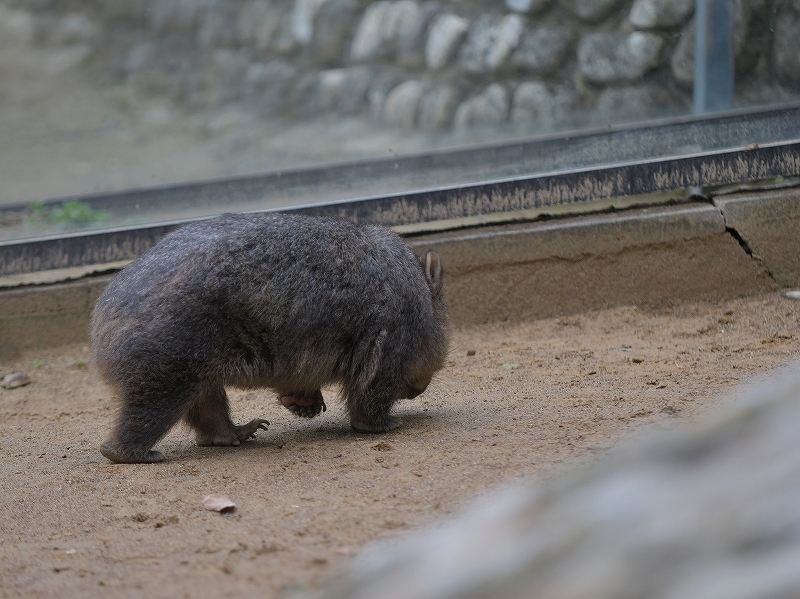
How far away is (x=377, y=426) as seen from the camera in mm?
4777

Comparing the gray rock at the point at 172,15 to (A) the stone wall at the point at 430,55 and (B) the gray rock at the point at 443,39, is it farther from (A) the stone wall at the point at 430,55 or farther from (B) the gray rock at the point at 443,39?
(B) the gray rock at the point at 443,39

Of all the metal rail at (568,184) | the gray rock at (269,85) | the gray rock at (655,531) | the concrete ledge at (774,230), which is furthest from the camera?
the gray rock at (269,85)

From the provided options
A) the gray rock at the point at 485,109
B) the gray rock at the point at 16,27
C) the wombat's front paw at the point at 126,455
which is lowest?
the wombat's front paw at the point at 126,455

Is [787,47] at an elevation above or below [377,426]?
above

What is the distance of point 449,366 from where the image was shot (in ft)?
20.3

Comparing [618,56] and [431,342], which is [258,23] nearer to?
[618,56]

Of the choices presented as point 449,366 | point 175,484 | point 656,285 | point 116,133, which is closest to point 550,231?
point 656,285

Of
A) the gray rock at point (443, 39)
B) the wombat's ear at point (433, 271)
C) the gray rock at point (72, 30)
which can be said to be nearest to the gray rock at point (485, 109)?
the gray rock at point (443, 39)

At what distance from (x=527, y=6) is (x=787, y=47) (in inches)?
88.0

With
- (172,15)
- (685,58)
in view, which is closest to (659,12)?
(685,58)

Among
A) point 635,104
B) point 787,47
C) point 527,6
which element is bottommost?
point 635,104

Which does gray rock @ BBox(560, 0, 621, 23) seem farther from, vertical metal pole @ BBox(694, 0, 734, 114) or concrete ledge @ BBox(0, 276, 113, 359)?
concrete ledge @ BBox(0, 276, 113, 359)

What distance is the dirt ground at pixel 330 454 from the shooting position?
3.04 metres

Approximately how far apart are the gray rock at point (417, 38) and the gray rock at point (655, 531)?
7545mm
